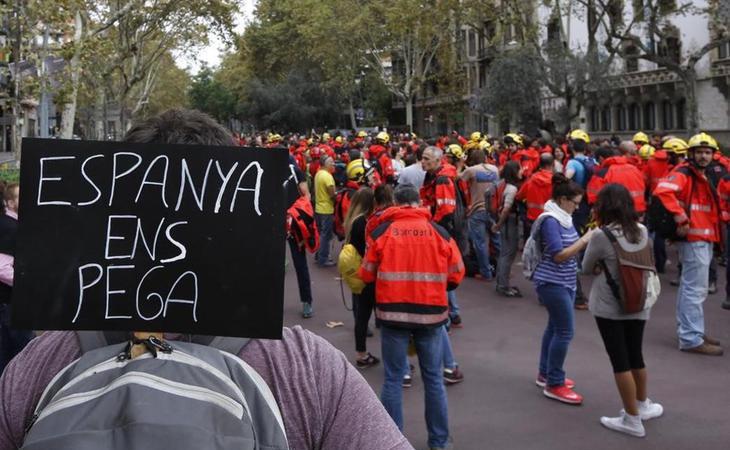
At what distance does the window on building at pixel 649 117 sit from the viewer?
37.7 meters

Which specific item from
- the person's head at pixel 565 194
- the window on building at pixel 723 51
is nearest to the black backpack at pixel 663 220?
the person's head at pixel 565 194


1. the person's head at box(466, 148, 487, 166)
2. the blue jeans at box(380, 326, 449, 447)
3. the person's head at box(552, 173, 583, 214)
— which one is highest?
the person's head at box(466, 148, 487, 166)

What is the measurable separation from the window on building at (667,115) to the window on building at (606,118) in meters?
4.23

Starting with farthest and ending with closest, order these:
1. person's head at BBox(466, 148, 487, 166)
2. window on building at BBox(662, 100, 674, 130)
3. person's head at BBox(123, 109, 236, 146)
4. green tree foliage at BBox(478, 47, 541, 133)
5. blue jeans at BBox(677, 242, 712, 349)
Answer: window on building at BBox(662, 100, 674, 130), green tree foliage at BBox(478, 47, 541, 133), person's head at BBox(466, 148, 487, 166), blue jeans at BBox(677, 242, 712, 349), person's head at BBox(123, 109, 236, 146)

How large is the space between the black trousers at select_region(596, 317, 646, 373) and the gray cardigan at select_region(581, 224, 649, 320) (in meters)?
0.05

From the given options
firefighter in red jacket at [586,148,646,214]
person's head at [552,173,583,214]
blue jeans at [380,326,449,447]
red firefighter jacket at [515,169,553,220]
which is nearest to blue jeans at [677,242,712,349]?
person's head at [552,173,583,214]

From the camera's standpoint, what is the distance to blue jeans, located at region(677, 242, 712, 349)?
675 cm

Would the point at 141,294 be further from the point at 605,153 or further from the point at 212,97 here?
the point at 212,97

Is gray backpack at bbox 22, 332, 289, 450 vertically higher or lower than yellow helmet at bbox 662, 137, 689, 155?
lower

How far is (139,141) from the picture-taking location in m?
1.64

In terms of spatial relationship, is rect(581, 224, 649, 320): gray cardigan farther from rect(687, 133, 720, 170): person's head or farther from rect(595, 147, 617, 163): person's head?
rect(595, 147, 617, 163): person's head

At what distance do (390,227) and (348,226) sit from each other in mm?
1737

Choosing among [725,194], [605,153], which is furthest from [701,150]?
[605,153]

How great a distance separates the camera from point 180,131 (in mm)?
1666
